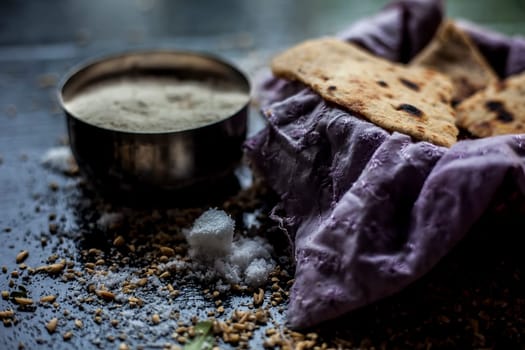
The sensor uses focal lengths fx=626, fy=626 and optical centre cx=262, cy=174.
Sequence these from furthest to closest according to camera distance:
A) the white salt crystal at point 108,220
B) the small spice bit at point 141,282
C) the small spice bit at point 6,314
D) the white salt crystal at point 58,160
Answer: the white salt crystal at point 58,160, the white salt crystal at point 108,220, the small spice bit at point 141,282, the small spice bit at point 6,314

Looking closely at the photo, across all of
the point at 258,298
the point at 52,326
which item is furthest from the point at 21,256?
the point at 258,298

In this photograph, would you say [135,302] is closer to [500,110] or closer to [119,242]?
[119,242]

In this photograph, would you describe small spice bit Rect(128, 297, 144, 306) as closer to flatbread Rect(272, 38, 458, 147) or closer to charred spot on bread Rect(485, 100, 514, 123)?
flatbread Rect(272, 38, 458, 147)

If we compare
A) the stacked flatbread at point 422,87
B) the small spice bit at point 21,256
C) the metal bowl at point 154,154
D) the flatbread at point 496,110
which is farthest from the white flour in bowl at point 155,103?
the flatbread at point 496,110

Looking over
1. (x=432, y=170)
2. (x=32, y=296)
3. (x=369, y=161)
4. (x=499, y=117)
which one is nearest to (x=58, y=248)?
(x=32, y=296)

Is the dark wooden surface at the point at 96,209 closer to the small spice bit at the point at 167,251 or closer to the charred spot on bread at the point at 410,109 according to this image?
the small spice bit at the point at 167,251

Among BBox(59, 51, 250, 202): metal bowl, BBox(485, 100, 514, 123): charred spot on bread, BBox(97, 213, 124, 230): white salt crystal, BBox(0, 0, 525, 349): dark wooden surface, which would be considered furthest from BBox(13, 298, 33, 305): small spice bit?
BBox(485, 100, 514, 123): charred spot on bread
